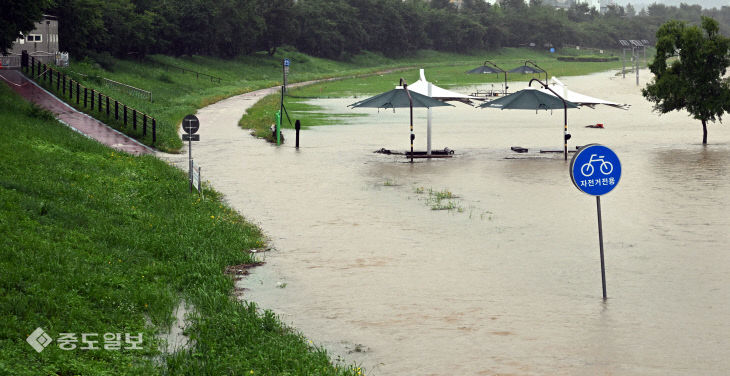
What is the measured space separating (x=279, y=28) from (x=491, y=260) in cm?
10017

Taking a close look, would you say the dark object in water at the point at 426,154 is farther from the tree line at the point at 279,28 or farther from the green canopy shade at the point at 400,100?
the tree line at the point at 279,28

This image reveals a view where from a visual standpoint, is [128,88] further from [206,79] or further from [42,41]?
[206,79]

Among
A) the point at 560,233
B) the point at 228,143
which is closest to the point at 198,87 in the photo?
the point at 228,143

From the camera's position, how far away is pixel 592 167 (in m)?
12.9

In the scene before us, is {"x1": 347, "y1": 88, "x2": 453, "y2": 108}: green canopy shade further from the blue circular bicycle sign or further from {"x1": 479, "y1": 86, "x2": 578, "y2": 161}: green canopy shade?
the blue circular bicycle sign

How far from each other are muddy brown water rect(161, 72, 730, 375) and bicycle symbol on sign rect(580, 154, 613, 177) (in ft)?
6.40

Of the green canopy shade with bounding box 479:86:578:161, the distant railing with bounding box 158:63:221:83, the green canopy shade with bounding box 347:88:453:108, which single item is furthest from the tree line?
the green canopy shade with bounding box 479:86:578:161

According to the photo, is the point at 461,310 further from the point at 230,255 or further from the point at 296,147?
the point at 296,147

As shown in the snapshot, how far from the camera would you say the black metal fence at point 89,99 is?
3672 cm

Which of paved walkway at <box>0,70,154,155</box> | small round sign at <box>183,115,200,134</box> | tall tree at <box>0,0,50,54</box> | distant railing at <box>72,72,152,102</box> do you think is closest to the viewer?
small round sign at <box>183,115,200,134</box>

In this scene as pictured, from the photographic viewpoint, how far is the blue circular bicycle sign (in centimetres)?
1276

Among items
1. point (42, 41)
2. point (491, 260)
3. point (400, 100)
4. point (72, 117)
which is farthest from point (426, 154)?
point (42, 41)

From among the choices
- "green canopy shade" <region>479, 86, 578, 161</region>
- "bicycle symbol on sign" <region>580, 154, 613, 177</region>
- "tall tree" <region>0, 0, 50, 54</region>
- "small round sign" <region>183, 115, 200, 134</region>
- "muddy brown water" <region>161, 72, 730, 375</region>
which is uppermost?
"tall tree" <region>0, 0, 50, 54</region>

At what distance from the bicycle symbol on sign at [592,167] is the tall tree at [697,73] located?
82.7ft
